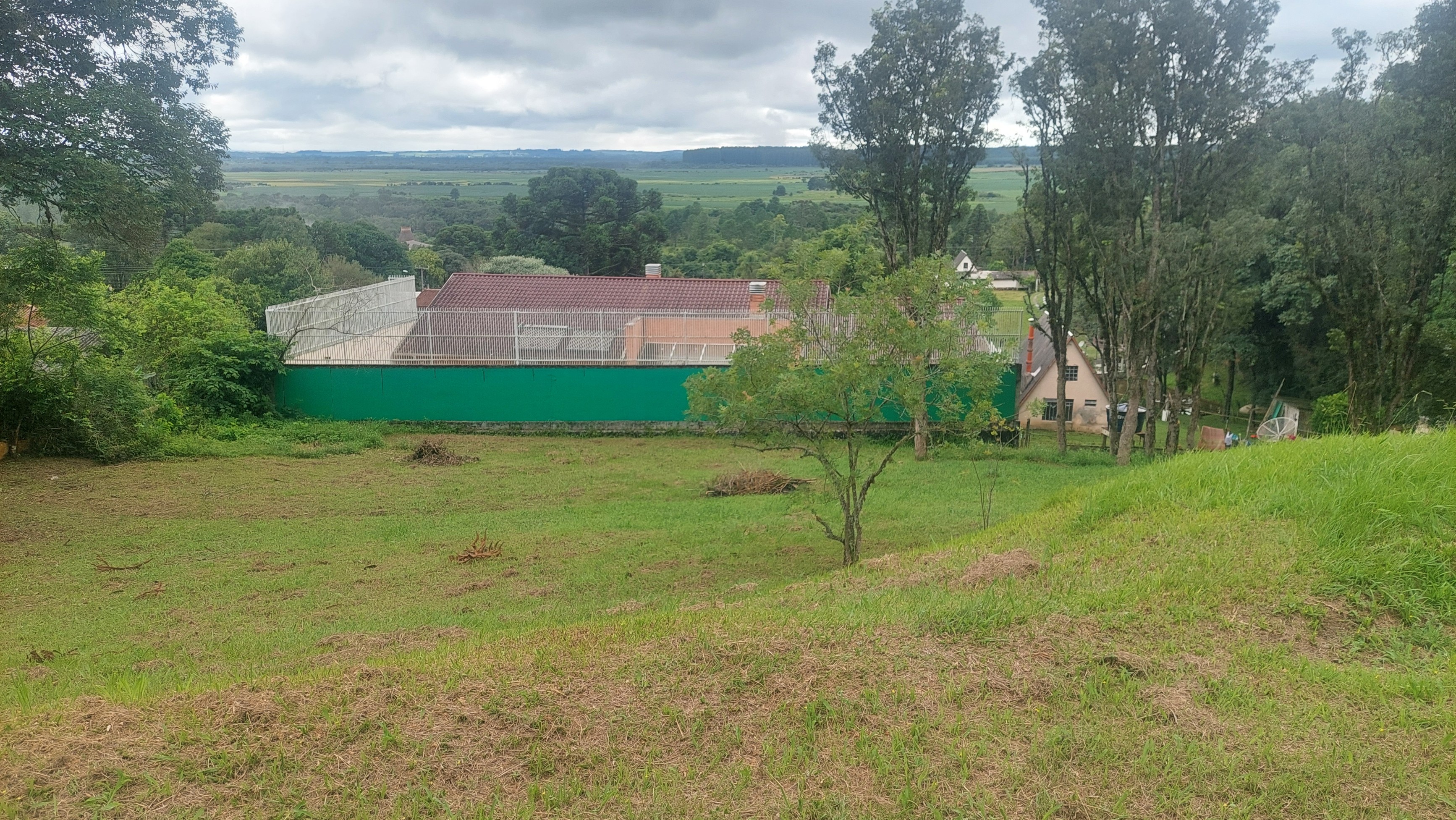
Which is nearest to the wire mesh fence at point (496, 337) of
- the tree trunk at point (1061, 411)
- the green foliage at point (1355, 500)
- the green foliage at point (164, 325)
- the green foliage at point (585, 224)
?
the green foliage at point (164, 325)

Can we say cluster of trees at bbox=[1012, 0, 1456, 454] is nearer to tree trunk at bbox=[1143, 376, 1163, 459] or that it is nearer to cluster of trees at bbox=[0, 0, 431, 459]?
tree trunk at bbox=[1143, 376, 1163, 459]

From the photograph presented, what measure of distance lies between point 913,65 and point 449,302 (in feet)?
59.4

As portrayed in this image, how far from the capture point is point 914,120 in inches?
807

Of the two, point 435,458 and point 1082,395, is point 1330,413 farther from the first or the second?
point 435,458

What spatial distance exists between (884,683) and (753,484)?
12.4 meters

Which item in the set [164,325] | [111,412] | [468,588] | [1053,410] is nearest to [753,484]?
[468,588]

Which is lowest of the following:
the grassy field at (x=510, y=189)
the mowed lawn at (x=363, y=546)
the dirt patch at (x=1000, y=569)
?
the mowed lawn at (x=363, y=546)

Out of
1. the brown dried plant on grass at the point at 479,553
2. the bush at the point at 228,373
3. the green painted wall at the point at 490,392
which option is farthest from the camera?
the green painted wall at the point at 490,392

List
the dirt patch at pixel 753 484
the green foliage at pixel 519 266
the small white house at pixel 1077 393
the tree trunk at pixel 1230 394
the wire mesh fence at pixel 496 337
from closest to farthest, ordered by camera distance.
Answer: the dirt patch at pixel 753 484 < the wire mesh fence at pixel 496 337 < the tree trunk at pixel 1230 394 < the small white house at pixel 1077 393 < the green foliage at pixel 519 266

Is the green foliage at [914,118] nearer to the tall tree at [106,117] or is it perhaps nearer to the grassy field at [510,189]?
the tall tree at [106,117]

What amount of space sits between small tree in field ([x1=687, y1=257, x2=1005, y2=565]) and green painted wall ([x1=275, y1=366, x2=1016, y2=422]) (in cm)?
1376

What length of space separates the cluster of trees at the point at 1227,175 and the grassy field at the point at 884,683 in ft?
38.0

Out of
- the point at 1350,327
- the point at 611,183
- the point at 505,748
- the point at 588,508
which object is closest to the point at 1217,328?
the point at 1350,327

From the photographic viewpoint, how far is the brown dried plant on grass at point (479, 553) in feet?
38.1
